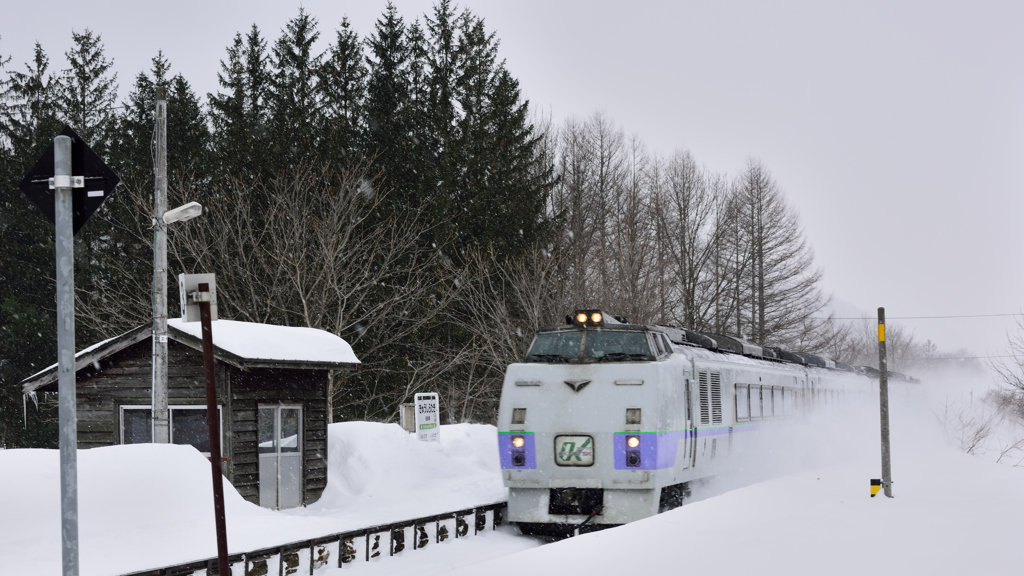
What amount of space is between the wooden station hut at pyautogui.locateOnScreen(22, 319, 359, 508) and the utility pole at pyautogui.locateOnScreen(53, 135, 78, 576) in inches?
332

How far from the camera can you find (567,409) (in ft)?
39.5

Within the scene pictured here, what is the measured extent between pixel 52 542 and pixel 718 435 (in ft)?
30.7

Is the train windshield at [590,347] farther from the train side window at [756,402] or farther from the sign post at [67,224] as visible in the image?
the sign post at [67,224]

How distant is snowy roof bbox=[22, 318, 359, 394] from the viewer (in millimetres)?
14594

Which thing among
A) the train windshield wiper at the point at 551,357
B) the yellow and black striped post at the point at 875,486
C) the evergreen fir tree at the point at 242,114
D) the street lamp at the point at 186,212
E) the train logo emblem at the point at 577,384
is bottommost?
the yellow and black striped post at the point at 875,486

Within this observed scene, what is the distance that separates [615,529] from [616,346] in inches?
131

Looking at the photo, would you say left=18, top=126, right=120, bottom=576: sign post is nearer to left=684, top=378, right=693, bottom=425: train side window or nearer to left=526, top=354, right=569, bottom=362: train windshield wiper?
left=526, top=354, right=569, bottom=362: train windshield wiper

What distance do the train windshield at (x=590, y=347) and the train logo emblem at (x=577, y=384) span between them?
14.1 inches

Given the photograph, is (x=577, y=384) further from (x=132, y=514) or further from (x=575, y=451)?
(x=132, y=514)

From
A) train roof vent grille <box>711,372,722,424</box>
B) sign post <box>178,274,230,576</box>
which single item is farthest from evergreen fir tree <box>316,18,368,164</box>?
sign post <box>178,274,230,576</box>

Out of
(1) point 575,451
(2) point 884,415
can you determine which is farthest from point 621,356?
(2) point 884,415

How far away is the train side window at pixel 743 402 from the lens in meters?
15.4

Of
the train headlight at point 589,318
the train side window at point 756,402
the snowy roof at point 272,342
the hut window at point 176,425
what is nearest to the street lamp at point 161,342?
the snowy roof at point 272,342

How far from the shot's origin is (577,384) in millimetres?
12094
